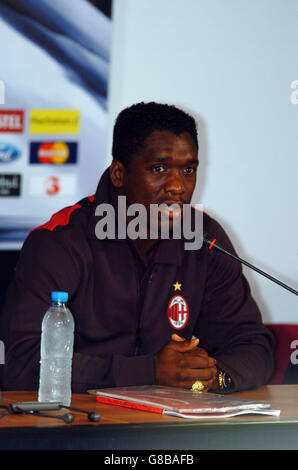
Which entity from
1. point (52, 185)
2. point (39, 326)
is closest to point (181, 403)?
point (39, 326)

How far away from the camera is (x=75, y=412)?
4.35ft

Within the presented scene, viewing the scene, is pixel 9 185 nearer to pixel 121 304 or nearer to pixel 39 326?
pixel 121 304

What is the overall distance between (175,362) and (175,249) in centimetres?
51

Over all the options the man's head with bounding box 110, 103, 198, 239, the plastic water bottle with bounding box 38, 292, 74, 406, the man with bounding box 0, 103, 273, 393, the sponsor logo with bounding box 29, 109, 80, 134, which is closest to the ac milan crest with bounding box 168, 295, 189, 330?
the man with bounding box 0, 103, 273, 393

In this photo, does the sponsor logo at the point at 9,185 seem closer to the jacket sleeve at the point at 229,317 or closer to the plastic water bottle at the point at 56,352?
the jacket sleeve at the point at 229,317

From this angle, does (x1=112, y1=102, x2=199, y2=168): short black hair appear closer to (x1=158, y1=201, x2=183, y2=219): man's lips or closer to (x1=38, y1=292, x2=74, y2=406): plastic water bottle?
(x1=158, y1=201, x2=183, y2=219): man's lips

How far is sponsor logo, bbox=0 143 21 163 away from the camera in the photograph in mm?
2674

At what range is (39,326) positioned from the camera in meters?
1.79

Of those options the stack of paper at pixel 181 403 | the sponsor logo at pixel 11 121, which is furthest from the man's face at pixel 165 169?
the sponsor logo at pixel 11 121

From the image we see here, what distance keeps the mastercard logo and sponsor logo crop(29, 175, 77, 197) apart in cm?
6

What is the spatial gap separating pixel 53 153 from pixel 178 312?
3.04ft

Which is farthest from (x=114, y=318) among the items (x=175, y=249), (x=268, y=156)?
(x=268, y=156)

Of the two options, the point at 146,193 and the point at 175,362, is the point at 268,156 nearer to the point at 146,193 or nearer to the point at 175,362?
the point at 146,193

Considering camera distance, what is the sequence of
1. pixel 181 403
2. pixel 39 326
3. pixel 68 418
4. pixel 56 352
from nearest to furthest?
pixel 68 418 < pixel 181 403 < pixel 56 352 < pixel 39 326
